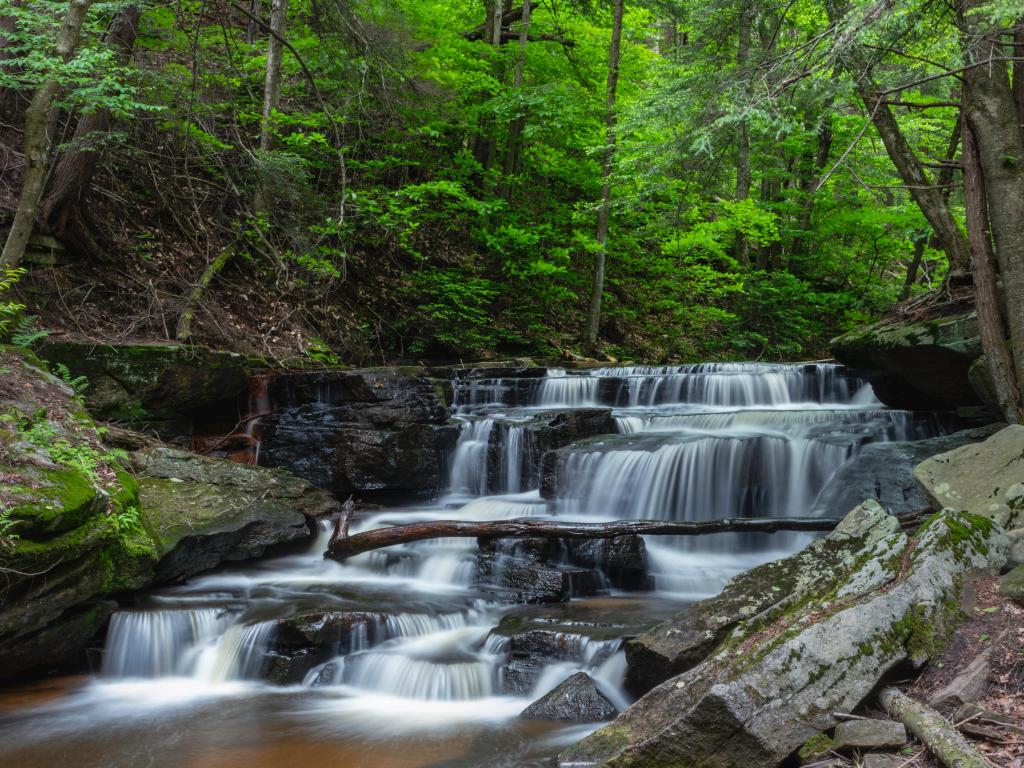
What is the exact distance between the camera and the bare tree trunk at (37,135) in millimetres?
7223

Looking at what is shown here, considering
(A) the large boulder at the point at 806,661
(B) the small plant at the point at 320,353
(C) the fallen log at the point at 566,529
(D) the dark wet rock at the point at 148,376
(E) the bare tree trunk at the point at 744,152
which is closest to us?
(A) the large boulder at the point at 806,661

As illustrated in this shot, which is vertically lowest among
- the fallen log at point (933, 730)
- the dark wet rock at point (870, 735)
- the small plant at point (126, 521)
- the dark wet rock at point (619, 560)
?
the dark wet rock at point (619, 560)

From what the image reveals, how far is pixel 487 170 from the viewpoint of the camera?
16.1 m

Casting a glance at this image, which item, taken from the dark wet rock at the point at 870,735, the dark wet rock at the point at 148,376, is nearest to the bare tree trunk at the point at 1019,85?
the dark wet rock at the point at 870,735

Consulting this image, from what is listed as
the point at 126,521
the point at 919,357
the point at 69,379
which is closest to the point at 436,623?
the point at 126,521

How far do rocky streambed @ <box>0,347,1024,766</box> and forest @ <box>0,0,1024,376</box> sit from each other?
2.02 metres

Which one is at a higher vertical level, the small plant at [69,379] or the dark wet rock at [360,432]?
the small plant at [69,379]

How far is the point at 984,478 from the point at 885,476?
228cm

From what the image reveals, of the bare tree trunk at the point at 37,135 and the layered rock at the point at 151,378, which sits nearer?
the bare tree trunk at the point at 37,135

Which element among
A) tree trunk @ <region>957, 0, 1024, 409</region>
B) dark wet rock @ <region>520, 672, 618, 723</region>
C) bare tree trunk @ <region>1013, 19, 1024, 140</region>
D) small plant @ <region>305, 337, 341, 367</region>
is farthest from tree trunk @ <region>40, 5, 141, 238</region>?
bare tree trunk @ <region>1013, 19, 1024, 140</region>

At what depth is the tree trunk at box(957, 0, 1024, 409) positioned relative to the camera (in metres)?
6.52

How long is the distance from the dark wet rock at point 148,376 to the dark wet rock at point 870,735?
347 inches

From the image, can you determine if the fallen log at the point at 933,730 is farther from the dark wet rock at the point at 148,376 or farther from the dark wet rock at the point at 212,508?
the dark wet rock at the point at 148,376

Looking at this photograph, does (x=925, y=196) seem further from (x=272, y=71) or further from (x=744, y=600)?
(x=272, y=71)
